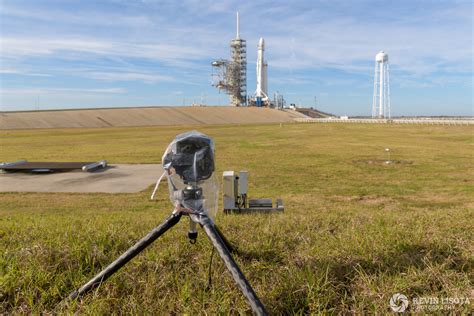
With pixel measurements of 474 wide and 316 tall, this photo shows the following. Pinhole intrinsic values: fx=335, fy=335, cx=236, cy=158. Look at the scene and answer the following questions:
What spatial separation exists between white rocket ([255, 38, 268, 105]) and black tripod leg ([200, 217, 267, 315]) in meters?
120

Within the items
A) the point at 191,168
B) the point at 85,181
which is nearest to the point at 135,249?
the point at 191,168

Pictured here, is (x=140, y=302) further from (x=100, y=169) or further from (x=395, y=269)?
(x=100, y=169)

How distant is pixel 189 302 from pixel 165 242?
1304 millimetres

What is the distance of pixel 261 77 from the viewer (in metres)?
120

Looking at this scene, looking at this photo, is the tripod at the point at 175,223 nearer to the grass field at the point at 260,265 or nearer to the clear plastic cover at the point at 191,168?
the clear plastic cover at the point at 191,168

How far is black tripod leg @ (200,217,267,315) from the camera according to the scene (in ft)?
6.84

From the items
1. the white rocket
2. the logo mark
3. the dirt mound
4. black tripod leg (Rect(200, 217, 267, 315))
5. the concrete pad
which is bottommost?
the concrete pad

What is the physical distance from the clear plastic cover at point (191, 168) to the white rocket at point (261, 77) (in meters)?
120

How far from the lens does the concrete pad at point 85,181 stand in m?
13.3

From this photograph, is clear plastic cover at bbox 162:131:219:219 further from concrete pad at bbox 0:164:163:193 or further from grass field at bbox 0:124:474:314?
concrete pad at bbox 0:164:163:193

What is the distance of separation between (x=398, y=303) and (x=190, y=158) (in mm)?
1960

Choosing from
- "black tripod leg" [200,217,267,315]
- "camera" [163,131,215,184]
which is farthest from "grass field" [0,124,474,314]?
"camera" [163,131,215,184]

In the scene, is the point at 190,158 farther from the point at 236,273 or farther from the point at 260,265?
the point at 260,265

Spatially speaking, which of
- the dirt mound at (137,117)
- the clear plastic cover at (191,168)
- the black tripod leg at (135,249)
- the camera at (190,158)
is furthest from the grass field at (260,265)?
the dirt mound at (137,117)
